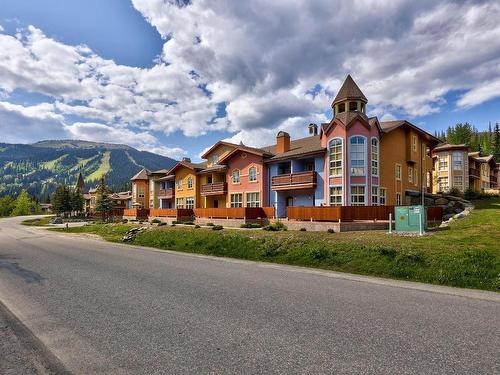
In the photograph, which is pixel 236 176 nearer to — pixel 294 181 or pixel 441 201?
pixel 294 181

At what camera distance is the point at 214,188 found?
43656 mm

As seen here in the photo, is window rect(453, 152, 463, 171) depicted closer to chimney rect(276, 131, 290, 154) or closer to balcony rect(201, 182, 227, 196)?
chimney rect(276, 131, 290, 154)

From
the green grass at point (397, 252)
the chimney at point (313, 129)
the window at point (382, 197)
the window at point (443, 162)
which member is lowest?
the green grass at point (397, 252)

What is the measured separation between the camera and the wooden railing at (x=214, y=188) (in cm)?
4231

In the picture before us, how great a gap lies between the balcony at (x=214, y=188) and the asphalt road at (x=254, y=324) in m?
31.1

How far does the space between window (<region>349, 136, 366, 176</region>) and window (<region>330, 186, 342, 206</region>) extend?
206 centimetres

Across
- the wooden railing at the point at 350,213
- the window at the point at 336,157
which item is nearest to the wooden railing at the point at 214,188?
the window at the point at 336,157

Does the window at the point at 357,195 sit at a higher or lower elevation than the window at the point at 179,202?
higher

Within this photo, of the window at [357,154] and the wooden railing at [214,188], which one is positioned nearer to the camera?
the window at [357,154]

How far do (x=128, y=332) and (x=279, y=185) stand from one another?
28.5m

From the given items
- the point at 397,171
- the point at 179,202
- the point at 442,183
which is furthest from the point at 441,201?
the point at 179,202

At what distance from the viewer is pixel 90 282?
34.1 feet

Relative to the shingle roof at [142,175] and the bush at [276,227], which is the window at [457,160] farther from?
the shingle roof at [142,175]

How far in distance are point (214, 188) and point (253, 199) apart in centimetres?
778
